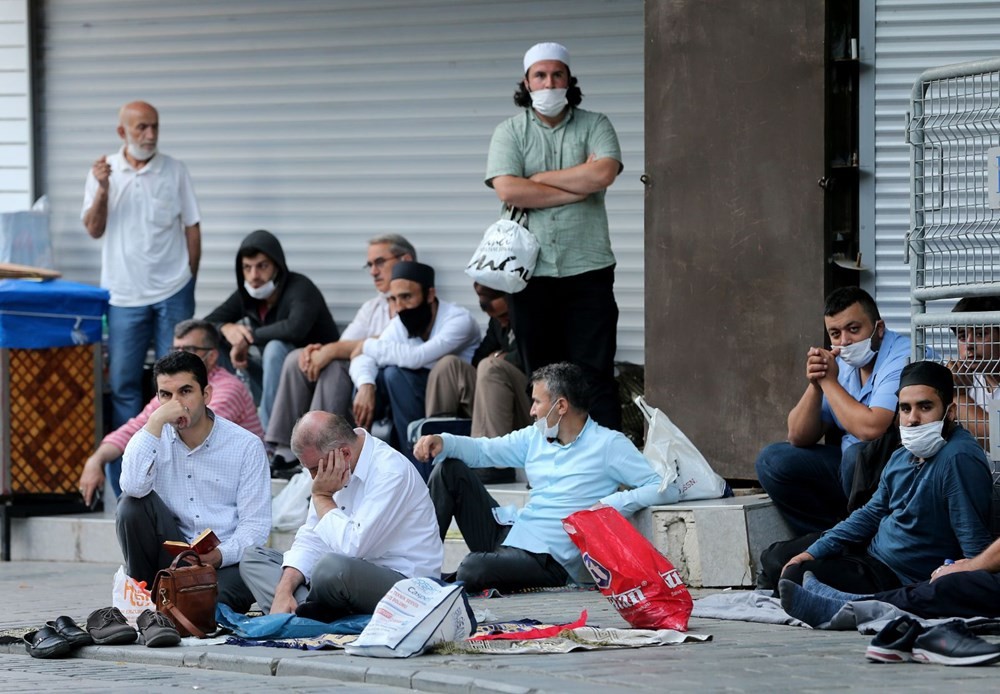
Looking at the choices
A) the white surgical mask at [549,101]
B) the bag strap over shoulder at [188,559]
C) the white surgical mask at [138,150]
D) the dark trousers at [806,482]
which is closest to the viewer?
the bag strap over shoulder at [188,559]

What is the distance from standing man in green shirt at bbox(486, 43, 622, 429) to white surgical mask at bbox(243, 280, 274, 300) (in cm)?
237

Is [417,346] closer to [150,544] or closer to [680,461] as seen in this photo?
[680,461]

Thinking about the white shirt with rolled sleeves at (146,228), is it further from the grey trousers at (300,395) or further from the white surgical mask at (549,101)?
the white surgical mask at (549,101)

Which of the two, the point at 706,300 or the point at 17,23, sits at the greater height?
the point at 17,23

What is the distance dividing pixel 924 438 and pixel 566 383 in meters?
2.07

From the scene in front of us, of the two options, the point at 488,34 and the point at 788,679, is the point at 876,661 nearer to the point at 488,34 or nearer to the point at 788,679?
the point at 788,679

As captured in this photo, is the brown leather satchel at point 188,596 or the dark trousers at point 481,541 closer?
the brown leather satchel at point 188,596

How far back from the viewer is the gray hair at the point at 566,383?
848cm

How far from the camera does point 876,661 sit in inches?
240

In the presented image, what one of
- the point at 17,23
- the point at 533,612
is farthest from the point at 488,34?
the point at 533,612

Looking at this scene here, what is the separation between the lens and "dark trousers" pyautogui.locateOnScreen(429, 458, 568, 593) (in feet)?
27.6

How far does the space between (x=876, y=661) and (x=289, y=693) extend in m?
2.04

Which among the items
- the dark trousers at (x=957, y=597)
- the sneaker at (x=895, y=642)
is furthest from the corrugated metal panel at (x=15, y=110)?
the sneaker at (x=895, y=642)

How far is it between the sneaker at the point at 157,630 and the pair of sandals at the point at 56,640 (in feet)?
0.74
